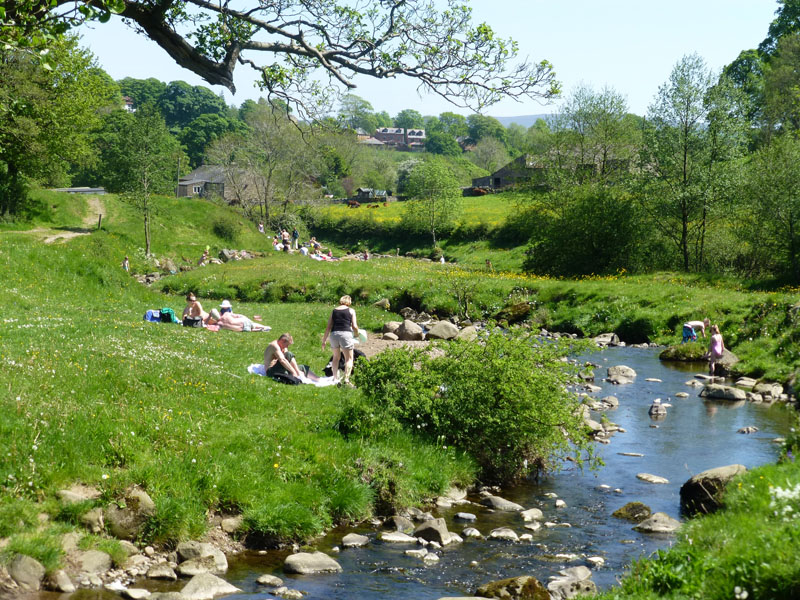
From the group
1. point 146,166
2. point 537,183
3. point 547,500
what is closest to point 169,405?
point 547,500

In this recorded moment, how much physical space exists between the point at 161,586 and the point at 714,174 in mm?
47903

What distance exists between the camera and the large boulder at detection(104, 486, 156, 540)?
1105 centimetres

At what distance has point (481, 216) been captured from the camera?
92.4 meters

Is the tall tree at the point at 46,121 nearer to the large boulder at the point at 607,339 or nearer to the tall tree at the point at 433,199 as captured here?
the large boulder at the point at 607,339

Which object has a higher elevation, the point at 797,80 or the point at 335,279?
the point at 797,80

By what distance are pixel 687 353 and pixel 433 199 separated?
202 feet

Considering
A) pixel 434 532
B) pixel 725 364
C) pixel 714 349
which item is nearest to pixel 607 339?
pixel 725 364

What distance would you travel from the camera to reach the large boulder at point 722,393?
23.8 meters

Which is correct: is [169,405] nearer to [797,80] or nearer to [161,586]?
[161,586]

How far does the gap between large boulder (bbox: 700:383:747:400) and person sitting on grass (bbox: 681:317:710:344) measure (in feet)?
28.3

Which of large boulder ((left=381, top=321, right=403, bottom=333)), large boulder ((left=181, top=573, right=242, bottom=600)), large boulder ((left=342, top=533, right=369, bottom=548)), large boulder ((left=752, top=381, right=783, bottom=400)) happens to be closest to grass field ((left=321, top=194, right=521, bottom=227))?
large boulder ((left=381, top=321, right=403, bottom=333))

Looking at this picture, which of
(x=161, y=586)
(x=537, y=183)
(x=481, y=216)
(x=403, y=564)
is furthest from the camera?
(x=481, y=216)

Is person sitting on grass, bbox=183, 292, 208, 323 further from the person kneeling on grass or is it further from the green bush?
the green bush

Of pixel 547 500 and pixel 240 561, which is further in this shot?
pixel 547 500
